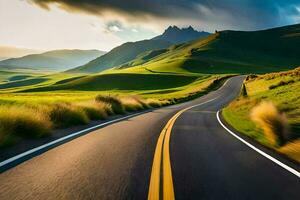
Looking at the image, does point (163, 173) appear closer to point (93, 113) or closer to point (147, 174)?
point (147, 174)

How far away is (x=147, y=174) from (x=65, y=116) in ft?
32.0

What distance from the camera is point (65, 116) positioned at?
641 inches

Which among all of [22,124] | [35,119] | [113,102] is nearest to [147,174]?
[22,124]

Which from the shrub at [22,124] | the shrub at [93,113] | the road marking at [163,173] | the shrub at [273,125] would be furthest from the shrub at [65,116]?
the shrub at [273,125]

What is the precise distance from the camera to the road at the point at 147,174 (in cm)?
596

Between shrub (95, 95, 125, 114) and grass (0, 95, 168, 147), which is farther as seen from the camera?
shrub (95, 95, 125, 114)

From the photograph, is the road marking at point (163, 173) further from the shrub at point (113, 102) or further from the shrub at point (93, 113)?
the shrub at point (113, 102)

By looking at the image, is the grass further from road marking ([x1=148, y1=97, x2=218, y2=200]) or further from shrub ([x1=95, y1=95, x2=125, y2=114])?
shrub ([x1=95, y1=95, x2=125, y2=114])

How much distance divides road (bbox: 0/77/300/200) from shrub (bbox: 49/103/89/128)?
4191 mm

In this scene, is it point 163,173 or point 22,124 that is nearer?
point 163,173

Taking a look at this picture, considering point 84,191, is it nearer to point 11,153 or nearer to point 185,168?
point 185,168

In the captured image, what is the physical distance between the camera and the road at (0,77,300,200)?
5957 millimetres

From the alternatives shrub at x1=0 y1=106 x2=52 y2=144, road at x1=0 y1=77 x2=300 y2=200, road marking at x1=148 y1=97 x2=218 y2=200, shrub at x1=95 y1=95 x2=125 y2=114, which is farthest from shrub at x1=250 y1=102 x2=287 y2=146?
shrub at x1=95 y1=95 x2=125 y2=114

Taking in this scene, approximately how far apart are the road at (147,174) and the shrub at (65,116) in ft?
13.7
